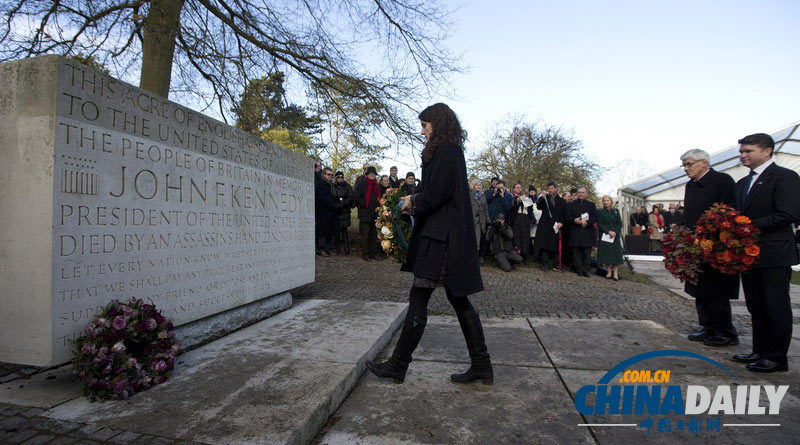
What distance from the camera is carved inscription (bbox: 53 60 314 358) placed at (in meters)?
2.52

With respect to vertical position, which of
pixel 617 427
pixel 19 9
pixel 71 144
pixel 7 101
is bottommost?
pixel 617 427

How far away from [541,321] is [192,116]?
4199 millimetres

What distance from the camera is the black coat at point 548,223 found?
10086 mm

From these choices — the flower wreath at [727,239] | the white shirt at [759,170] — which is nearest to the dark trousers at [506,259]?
the flower wreath at [727,239]

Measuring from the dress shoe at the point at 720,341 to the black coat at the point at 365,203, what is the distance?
7.23m

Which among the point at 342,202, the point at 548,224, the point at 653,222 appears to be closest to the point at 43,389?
the point at 342,202

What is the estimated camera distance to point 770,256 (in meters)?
3.47

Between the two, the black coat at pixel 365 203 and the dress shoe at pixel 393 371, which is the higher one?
the black coat at pixel 365 203

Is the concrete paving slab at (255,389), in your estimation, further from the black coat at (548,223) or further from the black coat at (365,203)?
the black coat at (548,223)

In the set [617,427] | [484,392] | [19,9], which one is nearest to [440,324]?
[484,392]

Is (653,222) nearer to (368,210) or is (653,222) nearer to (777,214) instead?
(368,210)

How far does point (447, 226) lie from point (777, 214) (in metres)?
2.86

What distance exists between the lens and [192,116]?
3.55m

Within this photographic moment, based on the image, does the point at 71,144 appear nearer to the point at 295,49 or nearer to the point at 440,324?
the point at 440,324
